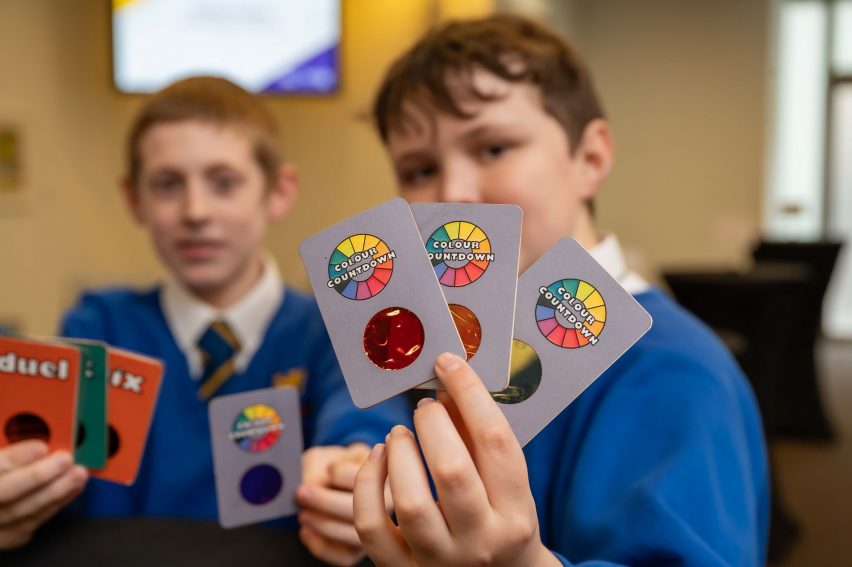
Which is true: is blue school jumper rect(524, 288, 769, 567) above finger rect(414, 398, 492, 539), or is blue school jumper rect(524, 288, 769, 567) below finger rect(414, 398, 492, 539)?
below

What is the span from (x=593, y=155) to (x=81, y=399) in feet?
2.60

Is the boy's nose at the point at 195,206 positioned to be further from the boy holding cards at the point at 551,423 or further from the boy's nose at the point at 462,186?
the boy's nose at the point at 462,186

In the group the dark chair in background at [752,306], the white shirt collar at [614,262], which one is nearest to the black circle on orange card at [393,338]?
the white shirt collar at [614,262]

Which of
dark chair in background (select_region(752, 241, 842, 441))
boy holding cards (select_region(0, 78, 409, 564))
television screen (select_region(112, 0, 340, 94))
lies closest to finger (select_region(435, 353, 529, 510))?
boy holding cards (select_region(0, 78, 409, 564))

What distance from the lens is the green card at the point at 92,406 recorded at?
38.2 inches

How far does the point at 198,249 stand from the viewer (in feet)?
4.87

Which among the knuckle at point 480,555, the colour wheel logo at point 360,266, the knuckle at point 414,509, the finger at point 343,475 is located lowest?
the finger at point 343,475

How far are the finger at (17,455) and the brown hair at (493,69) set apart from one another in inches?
25.3

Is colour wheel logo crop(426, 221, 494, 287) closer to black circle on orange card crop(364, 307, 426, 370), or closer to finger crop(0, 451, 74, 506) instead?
black circle on orange card crop(364, 307, 426, 370)

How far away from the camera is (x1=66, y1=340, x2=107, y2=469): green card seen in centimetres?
97

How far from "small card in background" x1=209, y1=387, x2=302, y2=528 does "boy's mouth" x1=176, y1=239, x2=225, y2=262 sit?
54cm

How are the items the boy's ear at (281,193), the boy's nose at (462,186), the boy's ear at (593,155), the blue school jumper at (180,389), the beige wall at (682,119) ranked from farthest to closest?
1. the beige wall at (682,119)
2. the boy's ear at (281,193)
3. the blue school jumper at (180,389)
4. the boy's ear at (593,155)
5. the boy's nose at (462,186)

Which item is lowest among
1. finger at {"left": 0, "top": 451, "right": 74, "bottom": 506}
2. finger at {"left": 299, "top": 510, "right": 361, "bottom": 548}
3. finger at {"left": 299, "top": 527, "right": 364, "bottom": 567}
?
finger at {"left": 299, "top": 527, "right": 364, "bottom": 567}

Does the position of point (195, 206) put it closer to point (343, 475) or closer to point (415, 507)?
point (343, 475)
